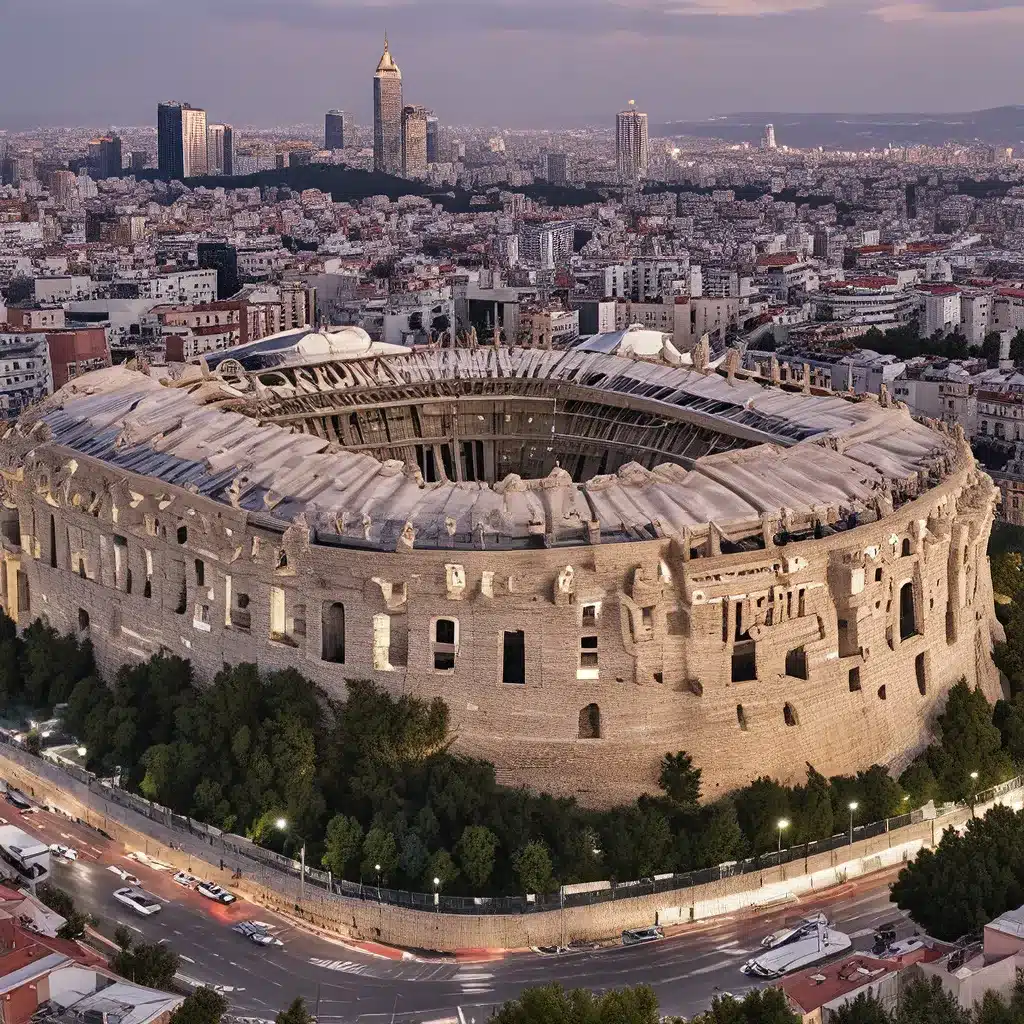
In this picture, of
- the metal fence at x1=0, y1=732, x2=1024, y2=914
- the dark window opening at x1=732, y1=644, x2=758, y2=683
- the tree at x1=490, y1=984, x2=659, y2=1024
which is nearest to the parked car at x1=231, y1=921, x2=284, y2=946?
the metal fence at x1=0, y1=732, x2=1024, y2=914

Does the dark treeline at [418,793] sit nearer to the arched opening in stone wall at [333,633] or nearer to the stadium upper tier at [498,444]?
the arched opening in stone wall at [333,633]

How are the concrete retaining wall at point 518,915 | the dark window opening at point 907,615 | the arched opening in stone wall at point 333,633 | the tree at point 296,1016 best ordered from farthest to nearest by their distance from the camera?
the dark window opening at point 907,615, the arched opening in stone wall at point 333,633, the concrete retaining wall at point 518,915, the tree at point 296,1016

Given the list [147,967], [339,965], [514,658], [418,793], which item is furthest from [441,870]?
[147,967]

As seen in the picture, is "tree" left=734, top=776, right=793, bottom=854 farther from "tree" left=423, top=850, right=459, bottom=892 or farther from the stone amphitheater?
"tree" left=423, top=850, right=459, bottom=892

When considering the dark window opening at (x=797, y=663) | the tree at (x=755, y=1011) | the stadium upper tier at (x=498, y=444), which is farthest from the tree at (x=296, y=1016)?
the dark window opening at (x=797, y=663)

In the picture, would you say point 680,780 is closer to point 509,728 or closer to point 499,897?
point 509,728

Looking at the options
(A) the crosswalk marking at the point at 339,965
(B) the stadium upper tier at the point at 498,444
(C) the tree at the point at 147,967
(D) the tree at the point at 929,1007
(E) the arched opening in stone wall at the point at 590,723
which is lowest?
(A) the crosswalk marking at the point at 339,965
